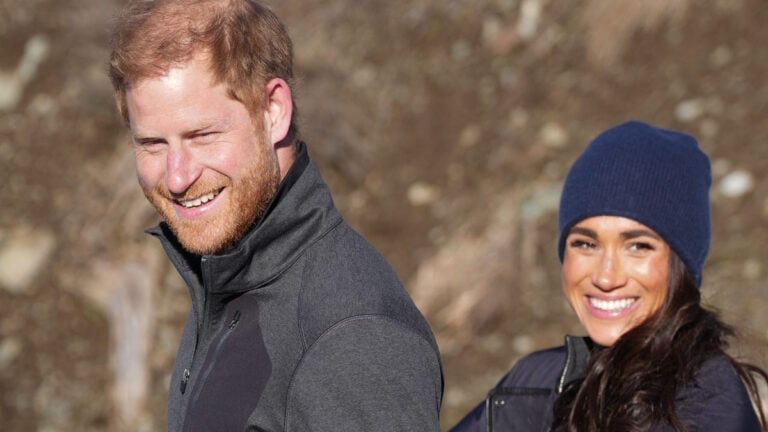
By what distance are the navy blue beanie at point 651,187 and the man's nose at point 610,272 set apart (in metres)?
0.12

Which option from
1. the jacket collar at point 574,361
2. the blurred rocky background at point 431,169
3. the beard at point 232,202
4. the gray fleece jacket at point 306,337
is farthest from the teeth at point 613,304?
the blurred rocky background at point 431,169

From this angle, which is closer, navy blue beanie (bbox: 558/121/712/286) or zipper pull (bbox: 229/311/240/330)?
zipper pull (bbox: 229/311/240/330)

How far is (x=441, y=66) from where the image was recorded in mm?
8852

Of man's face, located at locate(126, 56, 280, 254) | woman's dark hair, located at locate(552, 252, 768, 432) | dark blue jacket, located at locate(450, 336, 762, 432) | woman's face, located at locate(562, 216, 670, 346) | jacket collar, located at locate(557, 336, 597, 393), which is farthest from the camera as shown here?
jacket collar, located at locate(557, 336, 597, 393)

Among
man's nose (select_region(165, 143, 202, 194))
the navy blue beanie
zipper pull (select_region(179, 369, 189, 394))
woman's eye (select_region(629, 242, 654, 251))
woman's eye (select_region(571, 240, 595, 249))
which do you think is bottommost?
zipper pull (select_region(179, 369, 189, 394))

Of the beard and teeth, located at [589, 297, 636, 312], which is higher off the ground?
teeth, located at [589, 297, 636, 312]

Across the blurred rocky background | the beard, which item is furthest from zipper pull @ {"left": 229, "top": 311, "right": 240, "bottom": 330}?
the blurred rocky background

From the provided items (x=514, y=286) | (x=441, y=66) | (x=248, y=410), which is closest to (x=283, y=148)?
(x=248, y=410)

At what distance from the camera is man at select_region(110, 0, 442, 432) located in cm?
194

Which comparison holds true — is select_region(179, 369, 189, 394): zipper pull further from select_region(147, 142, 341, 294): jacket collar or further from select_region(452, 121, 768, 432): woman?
select_region(452, 121, 768, 432): woman

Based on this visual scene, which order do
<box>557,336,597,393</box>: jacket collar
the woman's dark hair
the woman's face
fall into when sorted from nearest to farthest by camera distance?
1. the woman's dark hair
2. the woman's face
3. <box>557,336,597,393</box>: jacket collar

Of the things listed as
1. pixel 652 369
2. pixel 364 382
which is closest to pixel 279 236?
pixel 364 382

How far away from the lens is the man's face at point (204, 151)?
83.1 inches

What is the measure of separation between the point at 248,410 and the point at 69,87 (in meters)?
8.40
